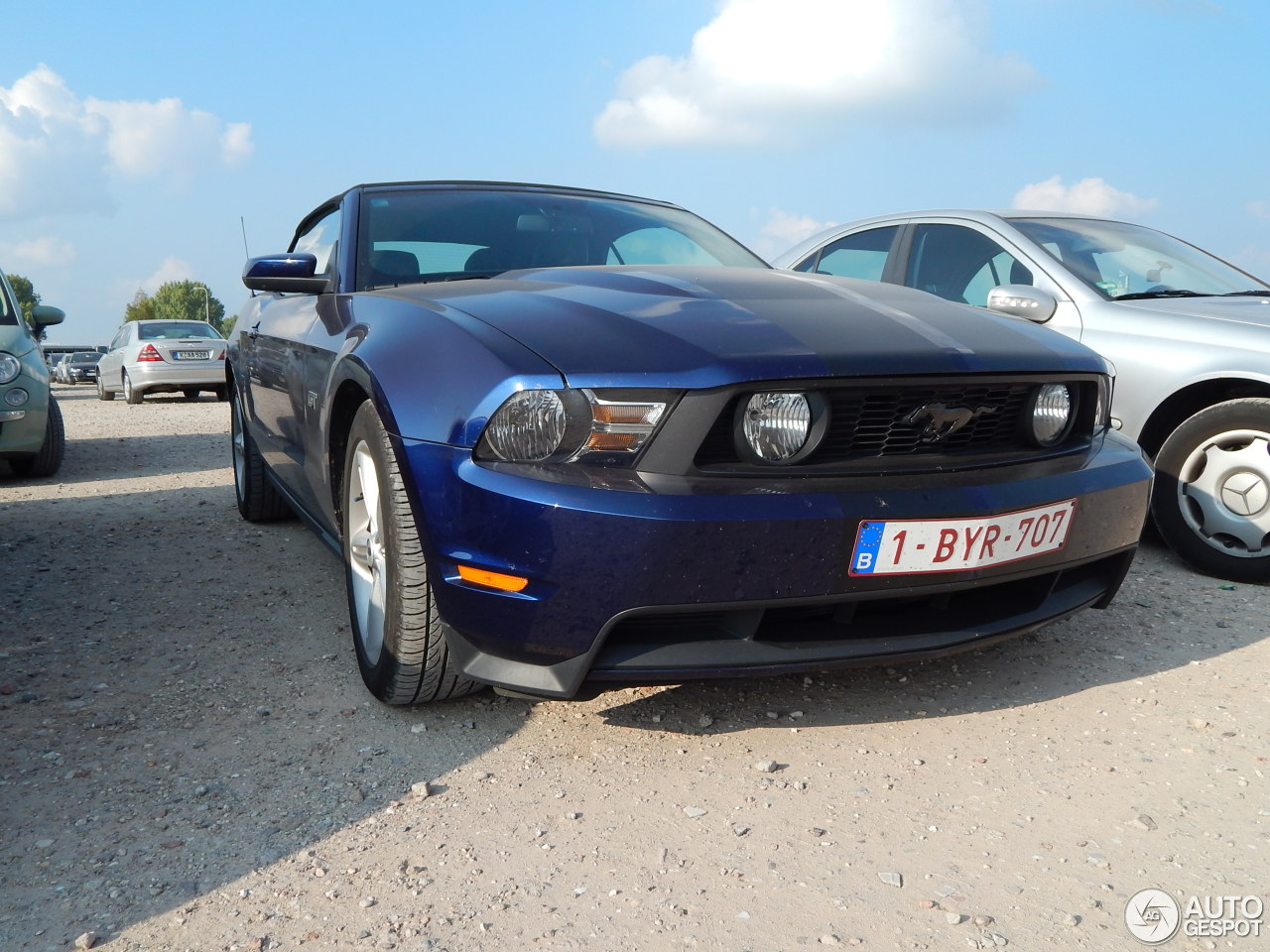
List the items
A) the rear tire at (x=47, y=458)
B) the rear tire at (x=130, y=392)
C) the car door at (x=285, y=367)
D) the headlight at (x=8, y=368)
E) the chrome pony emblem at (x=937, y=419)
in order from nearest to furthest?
the chrome pony emblem at (x=937, y=419) < the car door at (x=285, y=367) < the headlight at (x=8, y=368) < the rear tire at (x=47, y=458) < the rear tire at (x=130, y=392)

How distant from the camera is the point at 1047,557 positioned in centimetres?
237

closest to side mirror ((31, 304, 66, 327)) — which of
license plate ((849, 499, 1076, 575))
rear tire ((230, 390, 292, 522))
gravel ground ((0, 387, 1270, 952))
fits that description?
rear tire ((230, 390, 292, 522))

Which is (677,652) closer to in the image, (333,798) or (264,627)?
(333,798)

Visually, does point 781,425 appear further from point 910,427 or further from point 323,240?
point 323,240

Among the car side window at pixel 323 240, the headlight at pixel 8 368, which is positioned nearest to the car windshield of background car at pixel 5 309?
the headlight at pixel 8 368

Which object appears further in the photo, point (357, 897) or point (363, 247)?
point (363, 247)

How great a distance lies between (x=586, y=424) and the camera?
6.76ft

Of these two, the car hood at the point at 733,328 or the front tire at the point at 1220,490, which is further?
the front tire at the point at 1220,490

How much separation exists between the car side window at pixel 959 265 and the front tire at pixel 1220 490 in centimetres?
98

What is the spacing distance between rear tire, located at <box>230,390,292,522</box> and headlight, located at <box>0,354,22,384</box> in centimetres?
235

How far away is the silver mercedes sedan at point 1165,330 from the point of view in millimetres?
3668

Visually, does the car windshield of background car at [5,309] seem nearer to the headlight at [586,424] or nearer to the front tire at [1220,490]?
the headlight at [586,424]

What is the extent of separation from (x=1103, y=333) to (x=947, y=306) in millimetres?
1606

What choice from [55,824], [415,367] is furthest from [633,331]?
[55,824]
